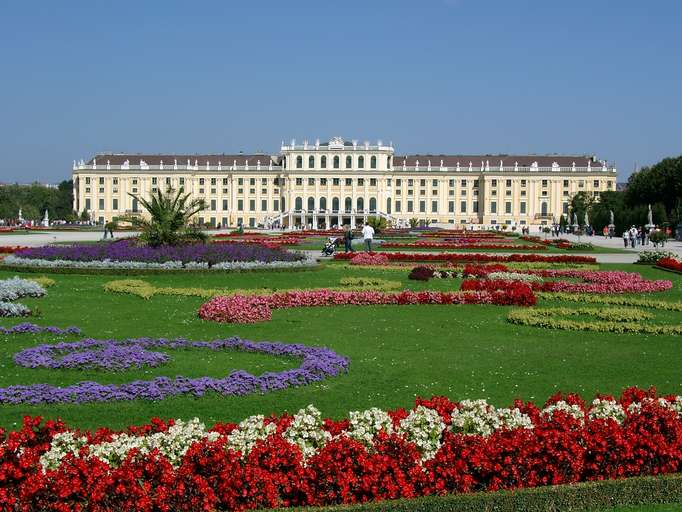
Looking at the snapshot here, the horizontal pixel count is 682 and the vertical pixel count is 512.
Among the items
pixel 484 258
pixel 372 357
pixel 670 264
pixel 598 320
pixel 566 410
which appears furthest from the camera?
pixel 484 258

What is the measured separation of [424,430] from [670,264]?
19.5 metres

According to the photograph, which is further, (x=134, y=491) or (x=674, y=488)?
(x=674, y=488)

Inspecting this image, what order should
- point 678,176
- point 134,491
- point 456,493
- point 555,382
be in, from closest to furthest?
point 134,491 → point 456,493 → point 555,382 → point 678,176

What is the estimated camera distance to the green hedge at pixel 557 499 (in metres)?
4.77

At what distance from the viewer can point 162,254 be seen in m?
20.8

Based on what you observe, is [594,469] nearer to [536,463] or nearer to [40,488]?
[536,463]

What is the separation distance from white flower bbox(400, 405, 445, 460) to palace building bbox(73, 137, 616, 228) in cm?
8319

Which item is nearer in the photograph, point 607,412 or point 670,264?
point 607,412

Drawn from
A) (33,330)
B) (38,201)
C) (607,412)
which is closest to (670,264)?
(33,330)

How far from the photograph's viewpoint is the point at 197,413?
7012 mm

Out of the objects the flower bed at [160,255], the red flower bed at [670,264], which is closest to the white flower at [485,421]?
the flower bed at [160,255]

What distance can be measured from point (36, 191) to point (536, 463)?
108 meters

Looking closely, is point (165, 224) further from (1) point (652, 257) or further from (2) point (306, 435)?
(2) point (306, 435)

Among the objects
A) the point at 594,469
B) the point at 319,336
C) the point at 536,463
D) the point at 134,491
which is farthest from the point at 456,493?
the point at 319,336
